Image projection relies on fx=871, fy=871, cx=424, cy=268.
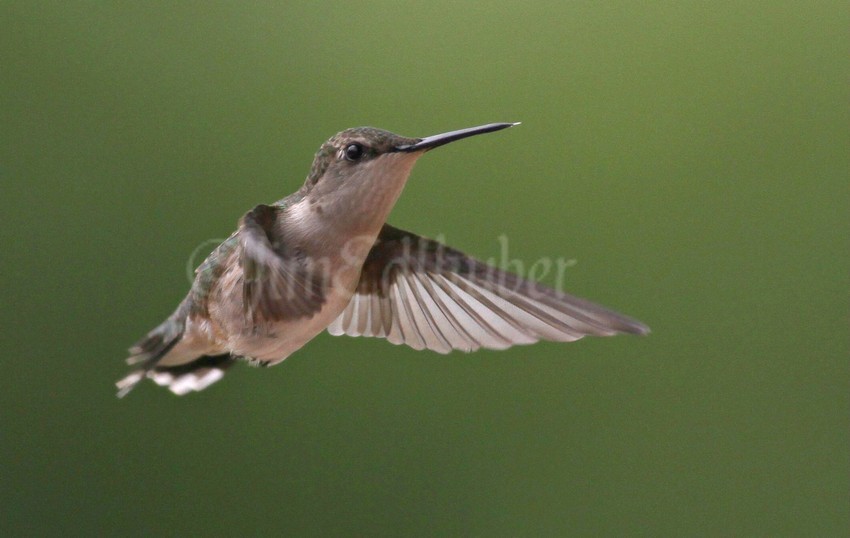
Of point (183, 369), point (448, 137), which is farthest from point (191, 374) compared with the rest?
point (448, 137)

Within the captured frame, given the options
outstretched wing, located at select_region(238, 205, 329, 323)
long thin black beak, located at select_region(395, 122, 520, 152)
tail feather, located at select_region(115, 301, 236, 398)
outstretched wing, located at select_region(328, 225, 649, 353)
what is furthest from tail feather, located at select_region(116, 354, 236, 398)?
long thin black beak, located at select_region(395, 122, 520, 152)

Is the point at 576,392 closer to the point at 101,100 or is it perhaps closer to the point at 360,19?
the point at 360,19

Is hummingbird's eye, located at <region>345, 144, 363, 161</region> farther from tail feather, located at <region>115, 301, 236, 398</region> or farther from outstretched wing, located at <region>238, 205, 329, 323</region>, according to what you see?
tail feather, located at <region>115, 301, 236, 398</region>

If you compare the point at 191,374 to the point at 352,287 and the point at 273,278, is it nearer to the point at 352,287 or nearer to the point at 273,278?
the point at 352,287

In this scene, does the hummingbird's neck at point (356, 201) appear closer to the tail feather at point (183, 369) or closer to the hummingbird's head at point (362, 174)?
the hummingbird's head at point (362, 174)

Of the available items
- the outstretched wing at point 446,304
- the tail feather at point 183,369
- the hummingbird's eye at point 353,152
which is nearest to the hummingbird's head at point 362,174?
the hummingbird's eye at point 353,152

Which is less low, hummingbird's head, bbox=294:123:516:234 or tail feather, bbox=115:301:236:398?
hummingbird's head, bbox=294:123:516:234
